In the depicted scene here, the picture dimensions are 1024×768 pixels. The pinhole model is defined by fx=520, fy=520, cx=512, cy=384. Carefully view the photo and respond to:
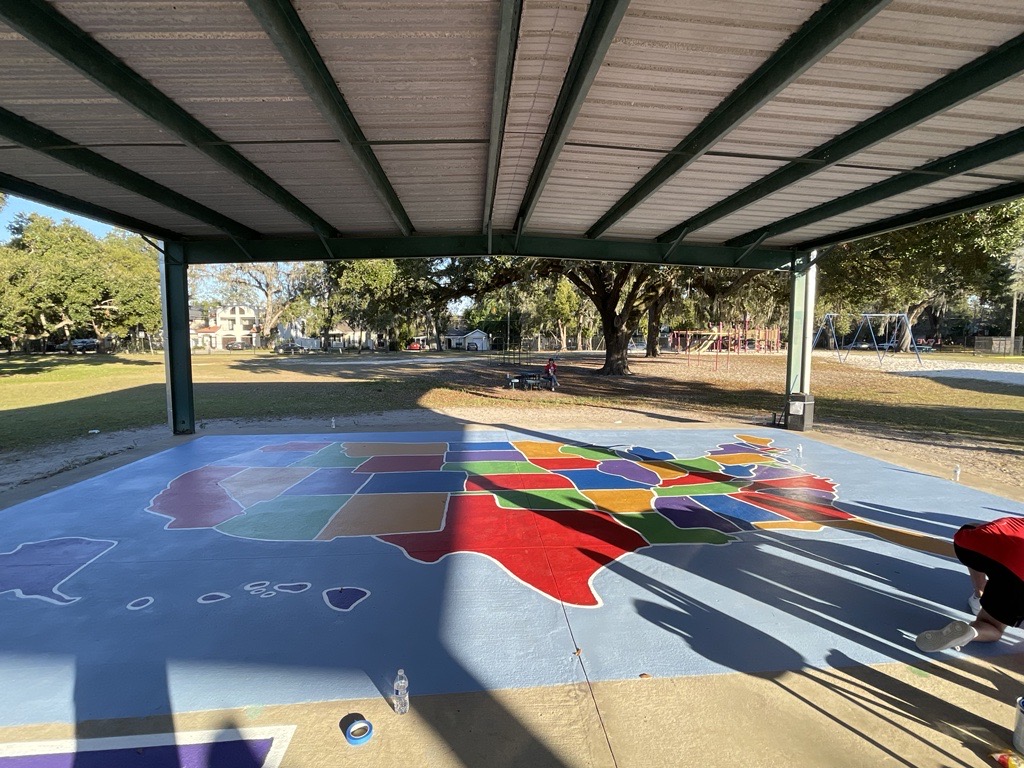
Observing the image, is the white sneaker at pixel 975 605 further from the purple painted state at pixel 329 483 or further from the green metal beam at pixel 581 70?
the purple painted state at pixel 329 483

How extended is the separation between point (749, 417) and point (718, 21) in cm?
1116

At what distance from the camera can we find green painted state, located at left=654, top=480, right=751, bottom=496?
671cm

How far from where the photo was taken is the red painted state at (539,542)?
4301 mm

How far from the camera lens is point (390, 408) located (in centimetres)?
1522

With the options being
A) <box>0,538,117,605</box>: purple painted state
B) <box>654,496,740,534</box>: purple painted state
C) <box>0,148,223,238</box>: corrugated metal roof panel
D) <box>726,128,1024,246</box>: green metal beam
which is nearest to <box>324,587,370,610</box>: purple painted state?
<box>0,538,117,605</box>: purple painted state

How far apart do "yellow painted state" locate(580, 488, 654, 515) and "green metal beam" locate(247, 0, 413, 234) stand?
486cm

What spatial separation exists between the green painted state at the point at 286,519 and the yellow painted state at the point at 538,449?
3.40 metres

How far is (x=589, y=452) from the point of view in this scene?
9.11 meters

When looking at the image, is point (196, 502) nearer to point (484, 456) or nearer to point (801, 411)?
point (484, 456)

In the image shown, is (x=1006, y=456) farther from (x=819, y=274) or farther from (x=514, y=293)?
(x=514, y=293)

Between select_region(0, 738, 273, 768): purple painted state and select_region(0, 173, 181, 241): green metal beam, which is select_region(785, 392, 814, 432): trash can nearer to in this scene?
select_region(0, 738, 273, 768): purple painted state

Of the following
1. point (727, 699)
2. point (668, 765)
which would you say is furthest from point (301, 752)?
point (727, 699)

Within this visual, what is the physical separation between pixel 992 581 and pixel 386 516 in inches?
201

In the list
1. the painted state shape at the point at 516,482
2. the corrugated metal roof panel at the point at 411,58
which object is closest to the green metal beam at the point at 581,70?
the corrugated metal roof panel at the point at 411,58
